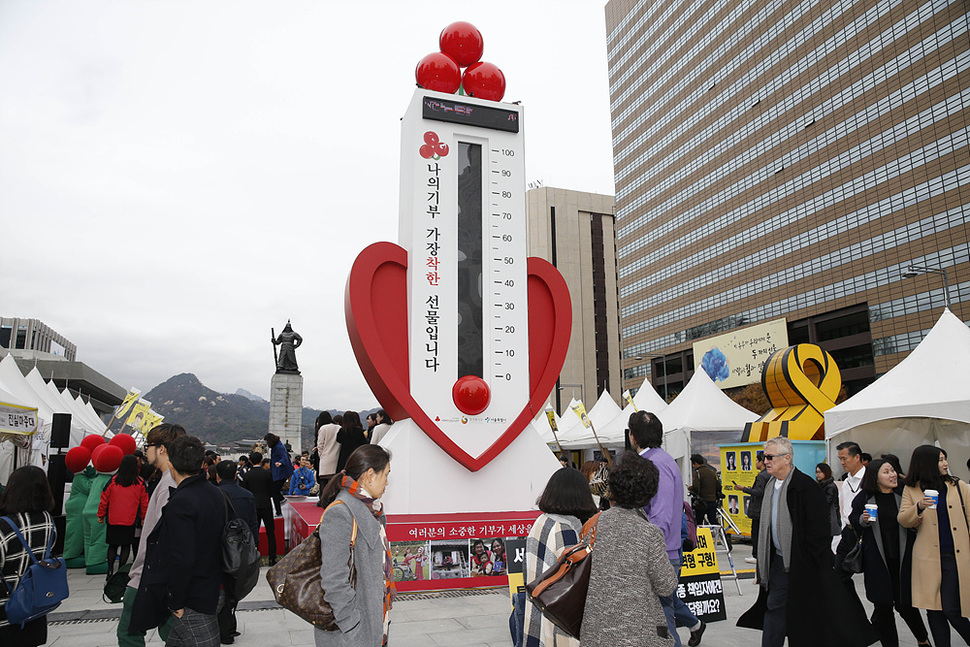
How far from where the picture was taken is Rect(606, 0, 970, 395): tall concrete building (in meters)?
34.7

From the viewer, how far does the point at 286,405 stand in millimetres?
25859

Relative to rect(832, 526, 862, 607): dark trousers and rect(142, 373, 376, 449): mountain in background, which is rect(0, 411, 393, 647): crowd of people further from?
rect(142, 373, 376, 449): mountain in background

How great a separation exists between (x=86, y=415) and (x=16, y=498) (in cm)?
2242

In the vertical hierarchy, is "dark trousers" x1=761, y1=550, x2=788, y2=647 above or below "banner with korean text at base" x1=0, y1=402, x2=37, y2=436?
below

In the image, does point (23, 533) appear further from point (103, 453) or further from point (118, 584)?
point (103, 453)

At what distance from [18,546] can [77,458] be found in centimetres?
666

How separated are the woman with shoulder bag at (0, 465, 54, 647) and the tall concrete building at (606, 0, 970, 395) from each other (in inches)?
1154

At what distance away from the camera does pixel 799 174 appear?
138 ft

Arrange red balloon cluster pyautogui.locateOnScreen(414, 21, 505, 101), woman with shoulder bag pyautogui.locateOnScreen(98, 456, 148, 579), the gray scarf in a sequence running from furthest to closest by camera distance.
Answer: red balloon cluster pyautogui.locateOnScreen(414, 21, 505, 101) < woman with shoulder bag pyautogui.locateOnScreen(98, 456, 148, 579) < the gray scarf

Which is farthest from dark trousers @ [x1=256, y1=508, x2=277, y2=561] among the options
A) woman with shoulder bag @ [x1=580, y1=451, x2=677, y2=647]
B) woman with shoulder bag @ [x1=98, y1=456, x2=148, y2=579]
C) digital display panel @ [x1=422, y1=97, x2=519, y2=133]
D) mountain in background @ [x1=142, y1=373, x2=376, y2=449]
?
mountain in background @ [x1=142, y1=373, x2=376, y2=449]

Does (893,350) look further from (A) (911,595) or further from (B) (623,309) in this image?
(A) (911,595)

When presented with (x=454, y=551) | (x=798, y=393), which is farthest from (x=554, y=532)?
(x=798, y=393)

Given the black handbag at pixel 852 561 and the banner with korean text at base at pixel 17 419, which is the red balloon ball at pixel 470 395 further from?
the banner with korean text at base at pixel 17 419

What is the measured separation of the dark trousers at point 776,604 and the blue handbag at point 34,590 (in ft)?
14.4
